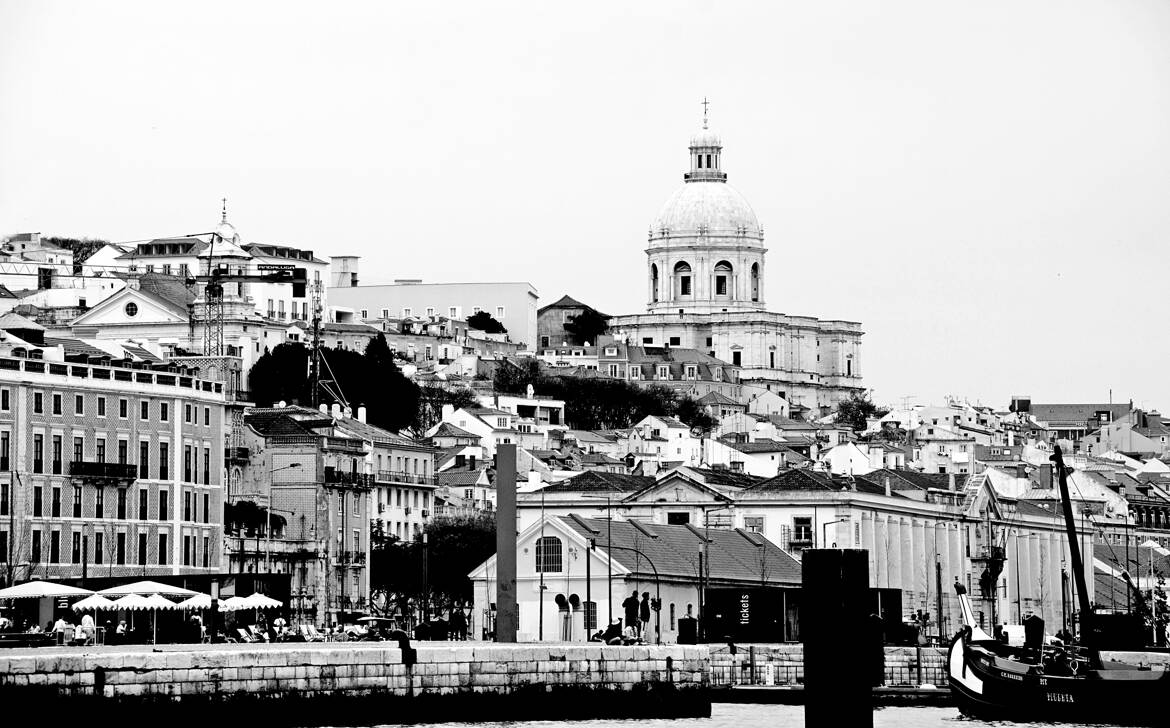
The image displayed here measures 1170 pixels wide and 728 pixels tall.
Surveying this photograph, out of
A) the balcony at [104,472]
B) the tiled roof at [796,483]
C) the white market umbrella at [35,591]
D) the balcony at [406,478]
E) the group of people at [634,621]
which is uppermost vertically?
the balcony at [406,478]

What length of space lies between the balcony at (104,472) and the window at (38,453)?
39.9 inches

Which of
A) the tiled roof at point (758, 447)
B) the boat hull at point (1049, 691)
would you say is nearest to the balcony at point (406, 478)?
the tiled roof at point (758, 447)

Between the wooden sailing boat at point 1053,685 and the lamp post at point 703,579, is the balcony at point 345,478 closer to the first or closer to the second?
the lamp post at point 703,579

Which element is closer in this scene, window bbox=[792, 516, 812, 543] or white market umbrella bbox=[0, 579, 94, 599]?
white market umbrella bbox=[0, 579, 94, 599]

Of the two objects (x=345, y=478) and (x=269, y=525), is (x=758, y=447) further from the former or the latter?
Answer: (x=269, y=525)

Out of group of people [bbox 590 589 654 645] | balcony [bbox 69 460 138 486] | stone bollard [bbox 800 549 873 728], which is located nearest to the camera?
stone bollard [bbox 800 549 873 728]

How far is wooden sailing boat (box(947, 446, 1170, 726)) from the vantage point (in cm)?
5997

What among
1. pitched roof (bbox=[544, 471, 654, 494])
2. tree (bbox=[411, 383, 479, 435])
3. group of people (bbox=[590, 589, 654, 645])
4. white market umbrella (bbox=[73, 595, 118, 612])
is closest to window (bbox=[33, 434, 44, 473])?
white market umbrella (bbox=[73, 595, 118, 612])

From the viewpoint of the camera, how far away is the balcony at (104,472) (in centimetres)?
8800

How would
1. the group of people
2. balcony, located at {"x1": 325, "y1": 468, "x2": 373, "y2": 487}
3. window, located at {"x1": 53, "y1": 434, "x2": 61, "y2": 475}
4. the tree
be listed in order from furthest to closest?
the tree, balcony, located at {"x1": 325, "y1": 468, "x2": 373, "y2": 487}, window, located at {"x1": 53, "y1": 434, "x2": 61, "y2": 475}, the group of people

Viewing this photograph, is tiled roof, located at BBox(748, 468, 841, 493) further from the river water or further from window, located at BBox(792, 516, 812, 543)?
the river water

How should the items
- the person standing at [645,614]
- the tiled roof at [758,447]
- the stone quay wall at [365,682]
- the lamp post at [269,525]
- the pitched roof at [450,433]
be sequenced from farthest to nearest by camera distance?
the tiled roof at [758,447] → the pitched roof at [450,433] → the lamp post at [269,525] → the person standing at [645,614] → the stone quay wall at [365,682]

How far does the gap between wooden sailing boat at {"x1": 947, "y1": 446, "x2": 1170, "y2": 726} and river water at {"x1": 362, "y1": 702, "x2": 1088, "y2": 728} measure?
15.2 inches

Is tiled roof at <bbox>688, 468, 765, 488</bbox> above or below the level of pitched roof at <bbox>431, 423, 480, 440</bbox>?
below
